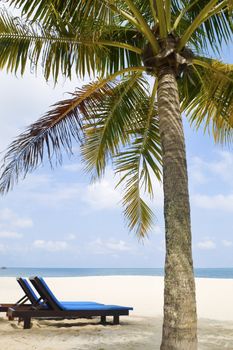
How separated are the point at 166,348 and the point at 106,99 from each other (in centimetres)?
430

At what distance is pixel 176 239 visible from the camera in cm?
476

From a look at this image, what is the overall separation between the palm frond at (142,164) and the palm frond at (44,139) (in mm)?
1723

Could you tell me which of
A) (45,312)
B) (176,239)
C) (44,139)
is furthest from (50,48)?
(45,312)

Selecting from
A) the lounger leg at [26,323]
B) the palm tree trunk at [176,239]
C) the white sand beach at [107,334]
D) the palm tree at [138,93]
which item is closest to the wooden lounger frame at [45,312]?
the lounger leg at [26,323]

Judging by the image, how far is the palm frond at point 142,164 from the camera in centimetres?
855

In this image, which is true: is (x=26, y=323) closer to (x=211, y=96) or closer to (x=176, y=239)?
(x=176, y=239)

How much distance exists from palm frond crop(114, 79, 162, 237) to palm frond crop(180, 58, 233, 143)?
711 mm

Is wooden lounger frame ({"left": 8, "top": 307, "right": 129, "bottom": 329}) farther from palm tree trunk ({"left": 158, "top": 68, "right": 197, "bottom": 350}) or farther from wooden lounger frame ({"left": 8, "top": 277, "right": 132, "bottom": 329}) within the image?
palm tree trunk ({"left": 158, "top": 68, "right": 197, "bottom": 350})

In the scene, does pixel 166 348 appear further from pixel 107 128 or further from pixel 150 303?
pixel 150 303

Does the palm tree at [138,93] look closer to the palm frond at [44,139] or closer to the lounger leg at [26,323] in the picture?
the palm frond at [44,139]

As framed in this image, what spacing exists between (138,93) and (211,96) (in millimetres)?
1480

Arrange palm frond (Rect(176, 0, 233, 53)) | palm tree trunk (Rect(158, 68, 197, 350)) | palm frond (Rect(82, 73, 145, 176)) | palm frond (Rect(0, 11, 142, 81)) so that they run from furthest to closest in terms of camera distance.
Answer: palm frond (Rect(82, 73, 145, 176)) → palm frond (Rect(176, 0, 233, 53)) → palm frond (Rect(0, 11, 142, 81)) → palm tree trunk (Rect(158, 68, 197, 350))

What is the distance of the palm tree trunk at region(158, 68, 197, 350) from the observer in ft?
14.9

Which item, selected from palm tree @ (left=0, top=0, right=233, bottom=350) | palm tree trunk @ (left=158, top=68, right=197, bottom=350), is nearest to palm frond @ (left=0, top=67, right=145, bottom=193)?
palm tree @ (left=0, top=0, right=233, bottom=350)
